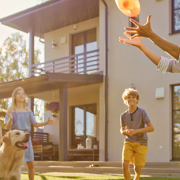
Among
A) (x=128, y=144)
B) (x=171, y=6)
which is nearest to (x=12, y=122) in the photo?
(x=128, y=144)

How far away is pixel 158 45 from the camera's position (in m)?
2.63

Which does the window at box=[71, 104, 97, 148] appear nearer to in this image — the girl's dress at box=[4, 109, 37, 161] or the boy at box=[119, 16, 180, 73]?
the girl's dress at box=[4, 109, 37, 161]

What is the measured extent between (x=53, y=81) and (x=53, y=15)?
374 centimetres

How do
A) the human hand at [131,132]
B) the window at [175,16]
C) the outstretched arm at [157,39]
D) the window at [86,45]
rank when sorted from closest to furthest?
1. the outstretched arm at [157,39]
2. the human hand at [131,132]
3. the window at [175,16]
4. the window at [86,45]

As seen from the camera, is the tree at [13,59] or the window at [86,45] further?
the tree at [13,59]

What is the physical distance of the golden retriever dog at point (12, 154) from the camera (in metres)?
4.76

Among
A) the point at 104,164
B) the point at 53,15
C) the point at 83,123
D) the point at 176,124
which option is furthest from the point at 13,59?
the point at 176,124

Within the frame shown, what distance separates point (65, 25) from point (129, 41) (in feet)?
45.1

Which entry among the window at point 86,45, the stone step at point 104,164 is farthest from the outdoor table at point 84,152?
the window at point 86,45

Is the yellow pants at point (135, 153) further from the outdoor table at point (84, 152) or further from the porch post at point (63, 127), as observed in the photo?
the outdoor table at point (84, 152)

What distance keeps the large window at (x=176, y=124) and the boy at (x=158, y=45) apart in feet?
29.4

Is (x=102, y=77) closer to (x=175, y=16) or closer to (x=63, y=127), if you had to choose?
(x=63, y=127)

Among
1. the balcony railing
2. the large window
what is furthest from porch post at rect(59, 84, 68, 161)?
the large window

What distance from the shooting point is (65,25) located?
16.3 m
